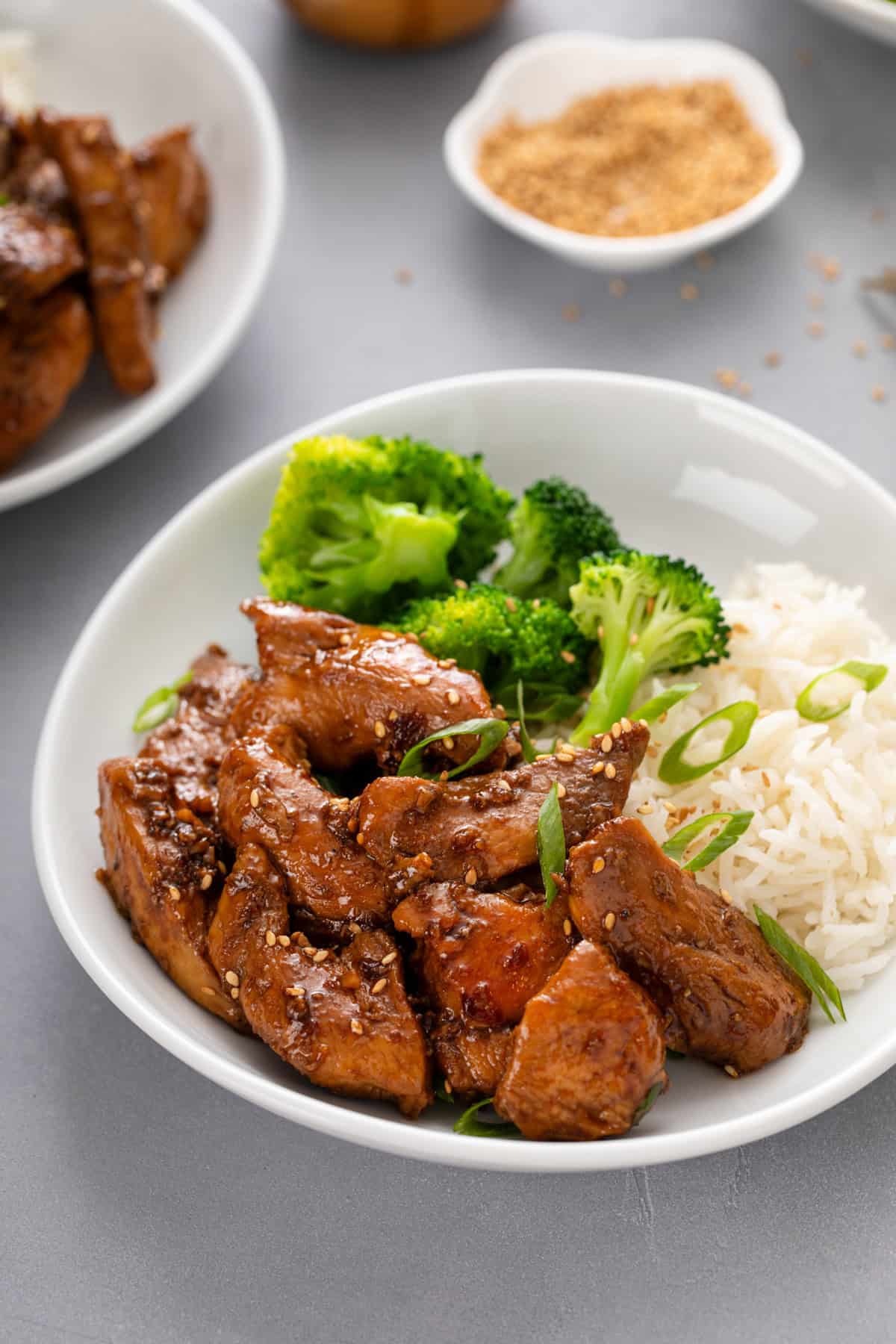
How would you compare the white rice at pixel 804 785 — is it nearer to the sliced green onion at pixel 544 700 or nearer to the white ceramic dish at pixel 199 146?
the sliced green onion at pixel 544 700

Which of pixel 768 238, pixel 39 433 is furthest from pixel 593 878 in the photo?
pixel 768 238

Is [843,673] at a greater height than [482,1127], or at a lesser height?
greater

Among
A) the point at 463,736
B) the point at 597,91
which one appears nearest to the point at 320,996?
the point at 463,736

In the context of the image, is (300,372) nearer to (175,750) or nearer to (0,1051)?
(175,750)

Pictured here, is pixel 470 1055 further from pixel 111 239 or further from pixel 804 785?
pixel 111 239

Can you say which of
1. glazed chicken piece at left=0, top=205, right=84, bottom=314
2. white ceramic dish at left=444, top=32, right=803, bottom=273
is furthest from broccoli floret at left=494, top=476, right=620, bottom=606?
glazed chicken piece at left=0, top=205, right=84, bottom=314

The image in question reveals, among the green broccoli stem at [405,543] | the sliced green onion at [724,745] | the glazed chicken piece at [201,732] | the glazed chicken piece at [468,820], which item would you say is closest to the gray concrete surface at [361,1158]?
the glazed chicken piece at [201,732]
